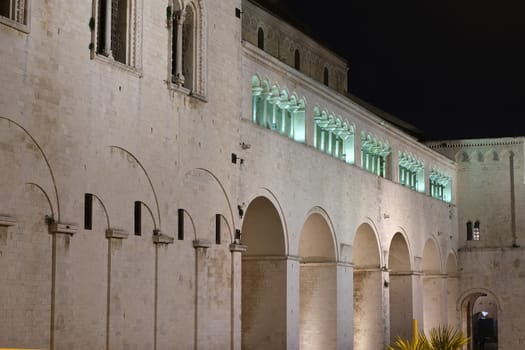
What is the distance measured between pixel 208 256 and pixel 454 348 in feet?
26.2

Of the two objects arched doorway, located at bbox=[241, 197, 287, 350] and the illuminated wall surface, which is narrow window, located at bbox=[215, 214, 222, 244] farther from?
arched doorway, located at bbox=[241, 197, 287, 350]

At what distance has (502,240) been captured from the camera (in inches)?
1703

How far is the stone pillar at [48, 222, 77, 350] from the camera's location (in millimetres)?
16156

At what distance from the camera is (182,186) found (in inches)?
804

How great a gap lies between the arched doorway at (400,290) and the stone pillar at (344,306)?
7.04 m

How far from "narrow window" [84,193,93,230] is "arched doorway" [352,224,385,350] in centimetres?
1677

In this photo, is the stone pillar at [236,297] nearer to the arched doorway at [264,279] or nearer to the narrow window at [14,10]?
the arched doorway at [264,279]

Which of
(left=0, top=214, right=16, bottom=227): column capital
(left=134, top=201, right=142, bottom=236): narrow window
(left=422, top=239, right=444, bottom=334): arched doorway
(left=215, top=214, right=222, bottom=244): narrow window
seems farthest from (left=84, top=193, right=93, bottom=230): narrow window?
(left=422, top=239, right=444, bottom=334): arched doorway

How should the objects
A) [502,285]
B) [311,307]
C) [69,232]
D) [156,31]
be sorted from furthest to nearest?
[502,285] < [311,307] < [156,31] < [69,232]

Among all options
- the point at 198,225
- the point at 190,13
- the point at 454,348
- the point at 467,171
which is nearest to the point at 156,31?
the point at 190,13

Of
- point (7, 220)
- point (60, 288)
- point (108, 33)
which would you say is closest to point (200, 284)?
point (60, 288)

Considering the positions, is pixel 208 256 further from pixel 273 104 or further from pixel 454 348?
pixel 454 348

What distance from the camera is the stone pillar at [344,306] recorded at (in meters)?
28.8

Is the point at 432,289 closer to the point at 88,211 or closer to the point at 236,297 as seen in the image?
the point at 236,297
